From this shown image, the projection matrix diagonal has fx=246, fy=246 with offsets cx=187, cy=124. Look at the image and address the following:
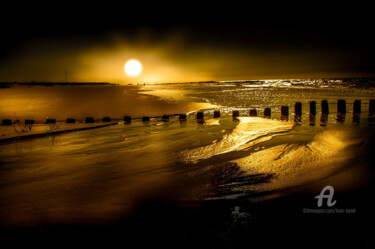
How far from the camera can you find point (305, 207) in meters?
3.65

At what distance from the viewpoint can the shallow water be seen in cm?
411

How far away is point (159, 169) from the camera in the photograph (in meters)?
5.73

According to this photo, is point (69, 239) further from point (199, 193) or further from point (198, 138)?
point (198, 138)

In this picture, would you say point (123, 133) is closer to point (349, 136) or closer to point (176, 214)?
point (176, 214)

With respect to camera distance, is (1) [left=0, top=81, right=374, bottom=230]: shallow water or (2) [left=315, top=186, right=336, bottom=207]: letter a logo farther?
(1) [left=0, top=81, right=374, bottom=230]: shallow water

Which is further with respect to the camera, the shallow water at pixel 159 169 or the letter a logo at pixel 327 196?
the shallow water at pixel 159 169

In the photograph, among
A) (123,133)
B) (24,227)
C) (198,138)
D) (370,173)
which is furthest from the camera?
(123,133)

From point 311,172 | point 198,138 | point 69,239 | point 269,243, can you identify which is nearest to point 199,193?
point 269,243

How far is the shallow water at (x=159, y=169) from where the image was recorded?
13.5 ft

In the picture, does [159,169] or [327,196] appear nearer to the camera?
[327,196]

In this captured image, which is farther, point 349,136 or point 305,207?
point 349,136

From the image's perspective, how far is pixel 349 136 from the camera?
8.25 meters

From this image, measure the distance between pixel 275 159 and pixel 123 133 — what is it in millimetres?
6611

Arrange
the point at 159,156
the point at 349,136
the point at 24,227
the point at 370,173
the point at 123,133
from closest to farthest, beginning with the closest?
1. the point at 24,227
2. the point at 370,173
3. the point at 159,156
4. the point at 349,136
5. the point at 123,133
